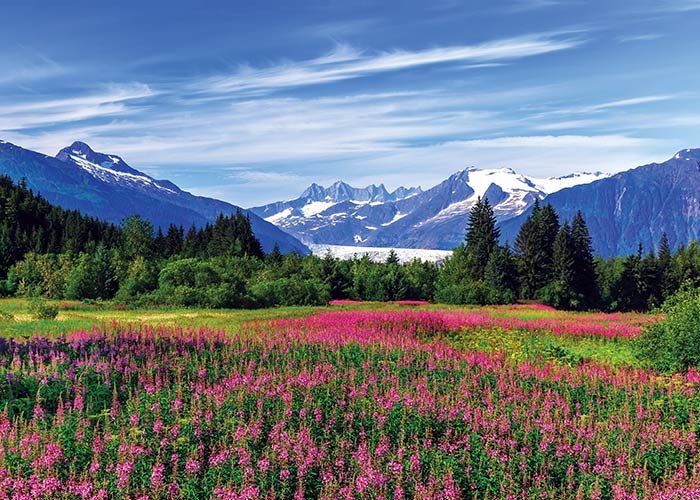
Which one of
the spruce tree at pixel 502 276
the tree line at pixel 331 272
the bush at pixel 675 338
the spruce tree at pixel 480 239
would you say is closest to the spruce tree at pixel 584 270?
the tree line at pixel 331 272

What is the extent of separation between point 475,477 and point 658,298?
318ft

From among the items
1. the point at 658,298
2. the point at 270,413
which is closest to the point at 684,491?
the point at 270,413

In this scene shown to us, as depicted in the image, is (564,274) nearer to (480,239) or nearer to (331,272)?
(480,239)

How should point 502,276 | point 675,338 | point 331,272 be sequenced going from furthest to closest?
point 502,276 < point 331,272 < point 675,338

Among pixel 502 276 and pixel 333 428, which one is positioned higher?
pixel 502 276

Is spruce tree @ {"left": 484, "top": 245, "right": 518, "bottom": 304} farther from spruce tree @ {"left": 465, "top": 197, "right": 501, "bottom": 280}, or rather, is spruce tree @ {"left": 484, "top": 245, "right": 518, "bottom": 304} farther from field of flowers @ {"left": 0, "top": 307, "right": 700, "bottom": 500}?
field of flowers @ {"left": 0, "top": 307, "right": 700, "bottom": 500}

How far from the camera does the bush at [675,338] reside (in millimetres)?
19078

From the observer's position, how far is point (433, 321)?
29359 millimetres

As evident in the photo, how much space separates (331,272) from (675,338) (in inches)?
1975

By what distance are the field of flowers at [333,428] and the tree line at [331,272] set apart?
3097 cm

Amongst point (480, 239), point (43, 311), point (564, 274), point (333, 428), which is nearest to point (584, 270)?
point (564, 274)

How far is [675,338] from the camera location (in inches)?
766

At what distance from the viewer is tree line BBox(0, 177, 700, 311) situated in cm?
5262

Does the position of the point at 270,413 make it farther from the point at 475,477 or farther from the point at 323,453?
the point at 475,477
